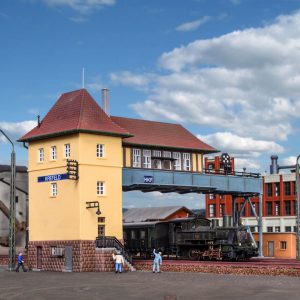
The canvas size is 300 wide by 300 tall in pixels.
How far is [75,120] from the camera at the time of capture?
157ft

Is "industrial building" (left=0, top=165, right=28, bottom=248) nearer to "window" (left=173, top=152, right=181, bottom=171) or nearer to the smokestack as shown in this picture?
"window" (left=173, top=152, right=181, bottom=171)

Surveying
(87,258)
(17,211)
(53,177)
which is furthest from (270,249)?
(17,211)

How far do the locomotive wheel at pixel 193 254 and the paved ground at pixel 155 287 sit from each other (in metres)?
11.9

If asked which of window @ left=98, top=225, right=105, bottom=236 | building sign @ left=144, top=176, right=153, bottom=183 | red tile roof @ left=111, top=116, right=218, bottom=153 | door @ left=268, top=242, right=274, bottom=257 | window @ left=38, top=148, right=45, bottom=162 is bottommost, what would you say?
door @ left=268, top=242, right=274, bottom=257

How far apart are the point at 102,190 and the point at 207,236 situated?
8.90m

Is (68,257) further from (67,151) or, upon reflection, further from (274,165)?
(274,165)

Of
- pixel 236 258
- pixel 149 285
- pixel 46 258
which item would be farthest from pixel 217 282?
pixel 46 258

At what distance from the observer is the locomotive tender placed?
160 feet

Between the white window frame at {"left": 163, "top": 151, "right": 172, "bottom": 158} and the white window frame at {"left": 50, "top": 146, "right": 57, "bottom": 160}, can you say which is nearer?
the white window frame at {"left": 50, "top": 146, "right": 57, "bottom": 160}

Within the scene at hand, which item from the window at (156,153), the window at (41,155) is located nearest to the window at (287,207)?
the window at (156,153)

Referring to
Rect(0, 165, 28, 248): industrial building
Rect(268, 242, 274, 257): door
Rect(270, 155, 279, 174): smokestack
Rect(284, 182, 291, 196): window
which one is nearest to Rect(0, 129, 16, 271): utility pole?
Rect(0, 165, 28, 248): industrial building

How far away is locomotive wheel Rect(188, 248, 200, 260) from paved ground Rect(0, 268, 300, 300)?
1186cm

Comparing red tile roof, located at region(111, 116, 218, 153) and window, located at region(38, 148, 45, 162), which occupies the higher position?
red tile roof, located at region(111, 116, 218, 153)

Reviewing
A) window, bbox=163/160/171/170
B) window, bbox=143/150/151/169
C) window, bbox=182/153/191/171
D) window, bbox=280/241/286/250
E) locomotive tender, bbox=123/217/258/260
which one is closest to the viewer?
locomotive tender, bbox=123/217/258/260
